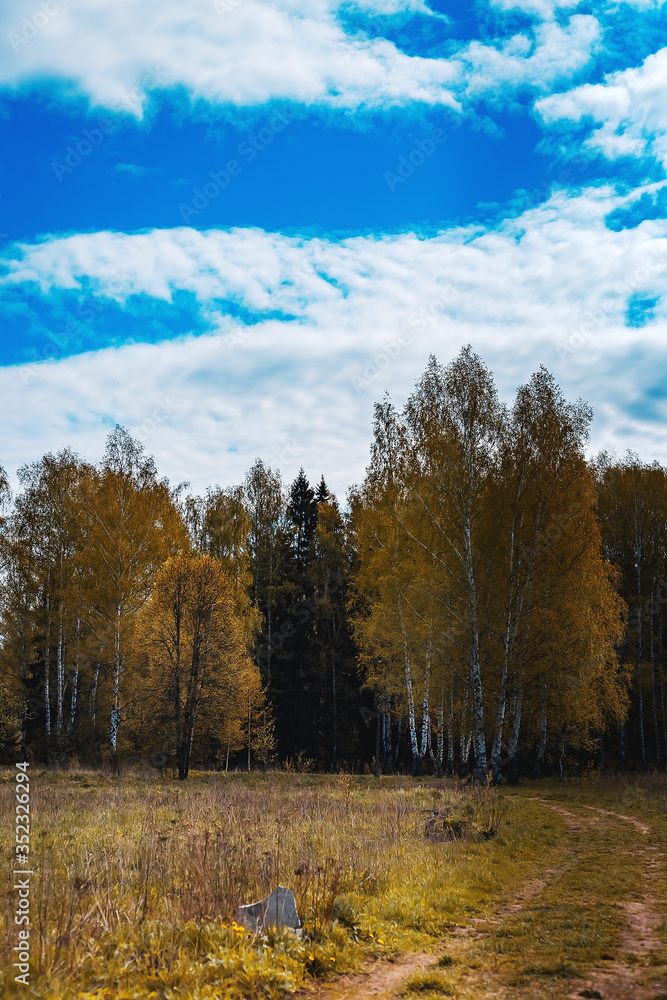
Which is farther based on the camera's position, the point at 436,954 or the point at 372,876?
the point at 372,876

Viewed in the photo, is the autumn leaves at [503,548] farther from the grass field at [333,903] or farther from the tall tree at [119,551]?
the tall tree at [119,551]

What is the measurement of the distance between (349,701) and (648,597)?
15163 mm

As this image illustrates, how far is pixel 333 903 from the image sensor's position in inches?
223

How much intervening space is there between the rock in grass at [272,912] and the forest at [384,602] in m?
12.6

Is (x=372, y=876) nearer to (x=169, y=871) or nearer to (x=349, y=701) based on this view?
(x=169, y=871)

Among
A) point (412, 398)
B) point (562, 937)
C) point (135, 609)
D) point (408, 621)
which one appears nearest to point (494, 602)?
point (408, 621)

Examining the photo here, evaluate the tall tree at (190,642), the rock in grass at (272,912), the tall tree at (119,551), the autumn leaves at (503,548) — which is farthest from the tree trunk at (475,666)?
the rock in grass at (272,912)

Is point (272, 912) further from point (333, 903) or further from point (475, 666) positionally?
point (475, 666)

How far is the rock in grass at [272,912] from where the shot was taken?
16.3 ft

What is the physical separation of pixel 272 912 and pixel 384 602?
1730cm

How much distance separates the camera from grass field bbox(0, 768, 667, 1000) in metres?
4.27

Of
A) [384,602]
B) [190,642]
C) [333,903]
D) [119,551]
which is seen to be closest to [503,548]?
[384,602]

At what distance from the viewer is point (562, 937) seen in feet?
17.4

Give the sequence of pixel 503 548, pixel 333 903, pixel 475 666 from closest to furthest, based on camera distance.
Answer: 1. pixel 333 903
2. pixel 475 666
3. pixel 503 548
